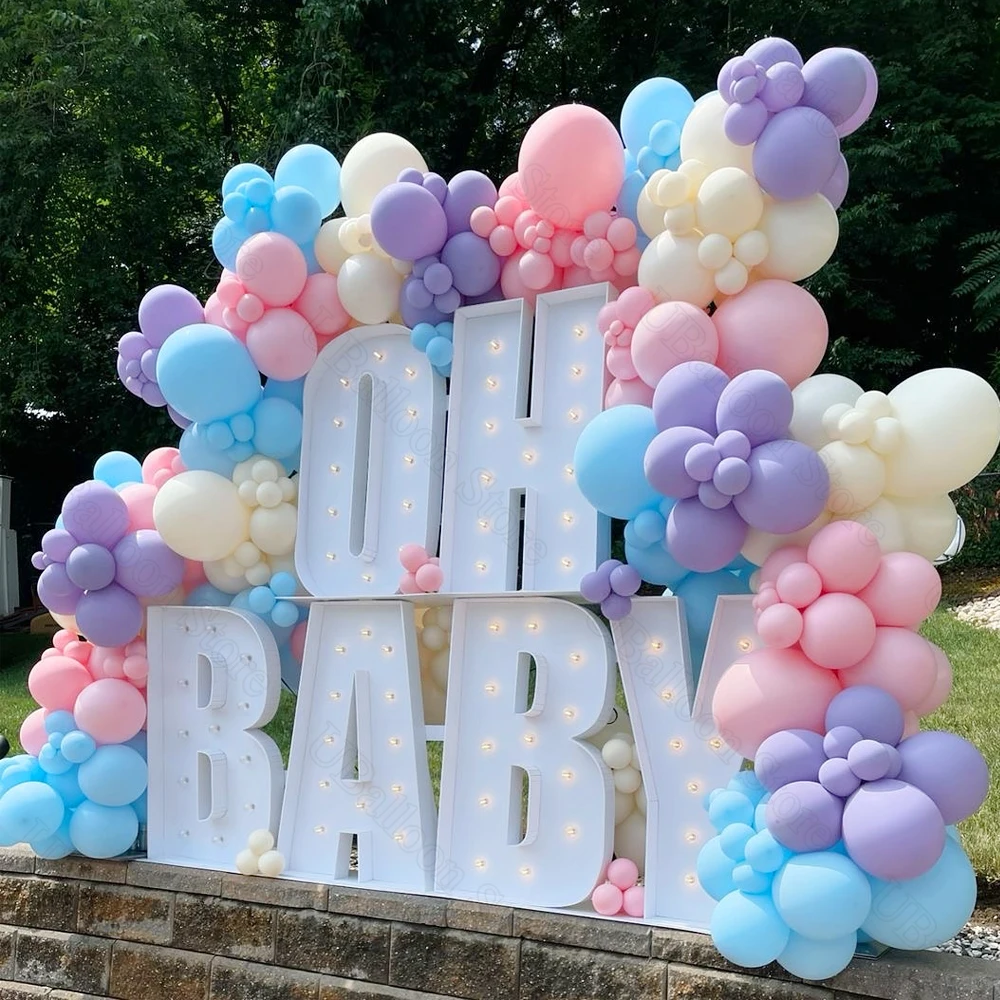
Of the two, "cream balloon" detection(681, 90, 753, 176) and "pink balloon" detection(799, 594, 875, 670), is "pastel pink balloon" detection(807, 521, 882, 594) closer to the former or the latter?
"pink balloon" detection(799, 594, 875, 670)

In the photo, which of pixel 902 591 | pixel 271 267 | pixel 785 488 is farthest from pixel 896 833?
pixel 271 267

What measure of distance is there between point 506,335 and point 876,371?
8.33m

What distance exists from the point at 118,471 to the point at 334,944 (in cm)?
156

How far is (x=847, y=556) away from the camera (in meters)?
2.21

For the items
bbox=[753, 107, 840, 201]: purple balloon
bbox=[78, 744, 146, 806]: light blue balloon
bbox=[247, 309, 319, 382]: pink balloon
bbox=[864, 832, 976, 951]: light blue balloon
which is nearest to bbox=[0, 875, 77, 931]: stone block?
bbox=[78, 744, 146, 806]: light blue balloon

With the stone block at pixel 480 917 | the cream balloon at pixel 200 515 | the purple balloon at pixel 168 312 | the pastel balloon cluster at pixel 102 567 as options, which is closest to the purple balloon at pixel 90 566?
the pastel balloon cluster at pixel 102 567

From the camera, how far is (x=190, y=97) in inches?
395

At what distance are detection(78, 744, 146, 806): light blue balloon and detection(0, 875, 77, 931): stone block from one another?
0.33 meters

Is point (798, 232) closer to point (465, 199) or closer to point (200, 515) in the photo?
point (465, 199)

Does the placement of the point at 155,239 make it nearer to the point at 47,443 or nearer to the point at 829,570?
the point at 47,443

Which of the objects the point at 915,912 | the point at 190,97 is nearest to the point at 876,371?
the point at 190,97

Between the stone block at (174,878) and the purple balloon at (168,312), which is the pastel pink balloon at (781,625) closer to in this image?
the stone block at (174,878)

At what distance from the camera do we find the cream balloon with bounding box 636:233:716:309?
252 centimetres

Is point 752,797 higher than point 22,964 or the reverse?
higher
